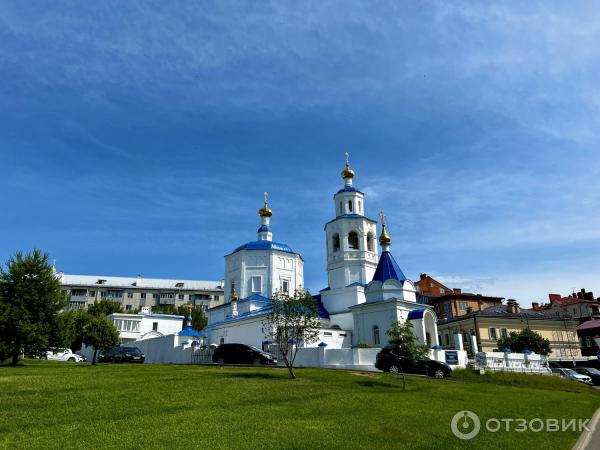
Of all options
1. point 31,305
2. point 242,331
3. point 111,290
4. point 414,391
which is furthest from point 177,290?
point 414,391

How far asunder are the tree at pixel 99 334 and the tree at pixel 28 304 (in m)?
4.30

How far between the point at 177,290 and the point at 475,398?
272 ft

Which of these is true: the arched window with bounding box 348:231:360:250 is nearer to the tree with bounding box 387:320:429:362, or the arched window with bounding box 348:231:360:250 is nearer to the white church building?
the white church building

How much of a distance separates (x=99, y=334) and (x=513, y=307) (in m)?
43.3

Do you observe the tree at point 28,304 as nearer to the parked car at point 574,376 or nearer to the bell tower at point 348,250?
the bell tower at point 348,250

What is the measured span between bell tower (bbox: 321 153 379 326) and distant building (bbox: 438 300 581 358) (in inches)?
612

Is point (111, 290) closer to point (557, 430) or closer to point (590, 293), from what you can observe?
point (590, 293)

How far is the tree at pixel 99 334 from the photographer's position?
29.4 m

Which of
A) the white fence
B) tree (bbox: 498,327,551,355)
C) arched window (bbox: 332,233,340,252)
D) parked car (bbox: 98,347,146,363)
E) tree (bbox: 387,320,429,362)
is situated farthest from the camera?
tree (bbox: 498,327,551,355)

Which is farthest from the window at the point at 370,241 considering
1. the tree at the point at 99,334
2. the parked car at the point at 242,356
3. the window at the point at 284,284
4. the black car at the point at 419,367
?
the tree at the point at 99,334

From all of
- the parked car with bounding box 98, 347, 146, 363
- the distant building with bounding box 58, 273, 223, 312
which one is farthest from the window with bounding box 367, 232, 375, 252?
the distant building with bounding box 58, 273, 223, 312

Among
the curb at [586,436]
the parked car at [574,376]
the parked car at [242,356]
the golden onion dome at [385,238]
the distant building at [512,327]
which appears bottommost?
the curb at [586,436]

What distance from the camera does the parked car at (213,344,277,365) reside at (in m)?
27.9

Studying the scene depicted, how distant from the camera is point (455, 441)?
1080 centimetres
